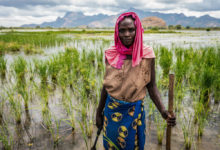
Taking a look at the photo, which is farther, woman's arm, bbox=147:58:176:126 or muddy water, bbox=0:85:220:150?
muddy water, bbox=0:85:220:150

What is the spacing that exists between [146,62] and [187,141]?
4.26ft

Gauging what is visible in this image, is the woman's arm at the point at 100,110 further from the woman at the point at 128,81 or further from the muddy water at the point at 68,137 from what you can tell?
the muddy water at the point at 68,137

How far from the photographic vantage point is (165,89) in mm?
3410

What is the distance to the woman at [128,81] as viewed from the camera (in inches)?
45.1

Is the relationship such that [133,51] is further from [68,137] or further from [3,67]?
[3,67]

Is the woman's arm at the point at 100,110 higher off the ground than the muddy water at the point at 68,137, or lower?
higher

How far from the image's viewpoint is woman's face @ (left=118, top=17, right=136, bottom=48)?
1136 mm

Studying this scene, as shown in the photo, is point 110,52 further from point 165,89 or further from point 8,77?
point 8,77

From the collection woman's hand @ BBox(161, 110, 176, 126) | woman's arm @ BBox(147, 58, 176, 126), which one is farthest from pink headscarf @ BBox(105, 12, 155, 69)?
woman's hand @ BBox(161, 110, 176, 126)

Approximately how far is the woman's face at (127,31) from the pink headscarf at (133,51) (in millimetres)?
30

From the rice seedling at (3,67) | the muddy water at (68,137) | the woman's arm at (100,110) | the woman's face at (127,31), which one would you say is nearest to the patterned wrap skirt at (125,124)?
the woman's arm at (100,110)

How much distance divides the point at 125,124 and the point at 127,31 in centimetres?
71

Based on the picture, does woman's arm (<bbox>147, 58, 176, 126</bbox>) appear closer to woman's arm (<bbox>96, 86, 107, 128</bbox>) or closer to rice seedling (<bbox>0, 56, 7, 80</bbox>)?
woman's arm (<bbox>96, 86, 107, 128</bbox>)

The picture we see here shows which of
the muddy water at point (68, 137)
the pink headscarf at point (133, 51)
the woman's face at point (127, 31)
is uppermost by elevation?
the woman's face at point (127, 31)
